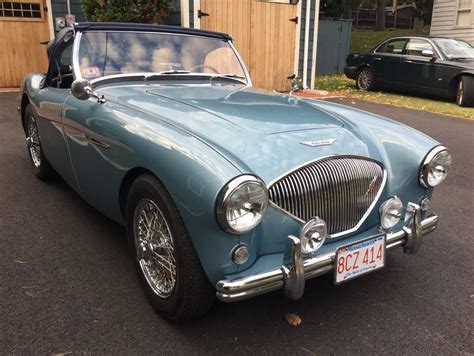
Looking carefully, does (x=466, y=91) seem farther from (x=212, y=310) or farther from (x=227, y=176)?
(x=227, y=176)

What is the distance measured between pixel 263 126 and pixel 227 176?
25.9 inches

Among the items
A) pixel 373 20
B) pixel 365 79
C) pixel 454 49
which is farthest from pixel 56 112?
pixel 373 20

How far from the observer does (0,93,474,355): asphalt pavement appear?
2.24m

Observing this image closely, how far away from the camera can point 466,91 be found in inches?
386

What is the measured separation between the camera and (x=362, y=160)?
97.9 inches

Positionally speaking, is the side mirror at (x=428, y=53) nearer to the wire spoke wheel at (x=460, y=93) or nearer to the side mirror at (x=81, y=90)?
the wire spoke wheel at (x=460, y=93)

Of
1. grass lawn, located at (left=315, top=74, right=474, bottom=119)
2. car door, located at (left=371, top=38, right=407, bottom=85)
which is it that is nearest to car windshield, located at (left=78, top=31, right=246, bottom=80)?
grass lawn, located at (left=315, top=74, right=474, bottom=119)

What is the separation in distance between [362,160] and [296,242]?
72 cm

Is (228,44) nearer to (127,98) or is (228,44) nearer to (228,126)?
(127,98)

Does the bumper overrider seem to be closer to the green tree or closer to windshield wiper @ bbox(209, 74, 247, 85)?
windshield wiper @ bbox(209, 74, 247, 85)

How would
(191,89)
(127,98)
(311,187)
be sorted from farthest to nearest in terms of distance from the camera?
(191,89)
(127,98)
(311,187)

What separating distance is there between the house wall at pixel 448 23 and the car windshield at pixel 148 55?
1689 centimetres

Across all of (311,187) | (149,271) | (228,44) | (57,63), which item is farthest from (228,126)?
(57,63)

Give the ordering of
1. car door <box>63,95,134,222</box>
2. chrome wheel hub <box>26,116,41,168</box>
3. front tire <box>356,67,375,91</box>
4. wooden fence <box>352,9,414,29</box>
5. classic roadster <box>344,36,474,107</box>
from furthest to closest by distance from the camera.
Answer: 1. wooden fence <box>352,9,414,29</box>
2. front tire <box>356,67,375,91</box>
3. classic roadster <box>344,36,474,107</box>
4. chrome wheel hub <box>26,116,41,168</box>
5. car door <box>63,95,134,222</box>
